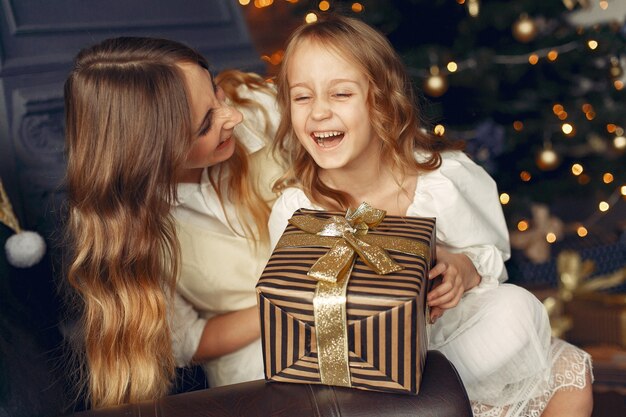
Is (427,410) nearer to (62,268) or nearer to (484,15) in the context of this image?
(62,268)

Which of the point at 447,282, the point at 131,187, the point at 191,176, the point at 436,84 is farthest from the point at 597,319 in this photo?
the point at 131,187

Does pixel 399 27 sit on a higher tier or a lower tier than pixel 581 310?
higher

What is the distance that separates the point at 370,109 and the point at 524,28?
1.14 meters

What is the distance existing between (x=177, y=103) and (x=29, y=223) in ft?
2.14

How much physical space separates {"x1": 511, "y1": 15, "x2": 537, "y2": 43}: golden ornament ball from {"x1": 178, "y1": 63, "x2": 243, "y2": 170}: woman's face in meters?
1.31

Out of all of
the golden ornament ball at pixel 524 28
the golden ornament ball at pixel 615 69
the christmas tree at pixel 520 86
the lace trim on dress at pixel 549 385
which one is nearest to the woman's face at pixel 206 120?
the lace trim on dress at pixel 549 385

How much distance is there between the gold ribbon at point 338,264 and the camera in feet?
3.80

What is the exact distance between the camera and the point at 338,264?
118 centimetres

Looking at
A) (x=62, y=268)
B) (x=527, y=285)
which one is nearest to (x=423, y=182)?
(x=62, y=268)

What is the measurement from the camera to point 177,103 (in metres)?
1.45

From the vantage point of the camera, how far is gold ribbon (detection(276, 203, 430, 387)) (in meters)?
1.16

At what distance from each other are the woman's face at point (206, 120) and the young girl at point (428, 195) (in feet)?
0.52

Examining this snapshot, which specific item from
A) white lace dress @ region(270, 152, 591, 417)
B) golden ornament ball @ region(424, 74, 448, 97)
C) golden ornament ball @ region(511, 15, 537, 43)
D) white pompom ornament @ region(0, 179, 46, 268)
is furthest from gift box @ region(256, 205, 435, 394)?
golden ornament ball @ region(511, 15, 537, 43)

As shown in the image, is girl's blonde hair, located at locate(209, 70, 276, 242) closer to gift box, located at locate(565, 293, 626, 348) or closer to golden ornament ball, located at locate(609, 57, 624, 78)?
gift box, located at locate(565, 293, 626, 348)
